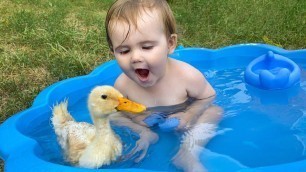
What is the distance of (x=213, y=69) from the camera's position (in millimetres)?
3061

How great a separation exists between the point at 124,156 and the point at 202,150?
12.7 inches

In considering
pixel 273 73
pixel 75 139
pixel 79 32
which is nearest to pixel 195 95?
pixel 273 73

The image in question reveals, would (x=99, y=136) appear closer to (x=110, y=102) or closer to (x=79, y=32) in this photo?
(x=110, y=102)

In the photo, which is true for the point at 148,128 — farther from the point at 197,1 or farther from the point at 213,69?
the point at 197,1

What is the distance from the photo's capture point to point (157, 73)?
2.15 meters

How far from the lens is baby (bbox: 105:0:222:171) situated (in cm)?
201

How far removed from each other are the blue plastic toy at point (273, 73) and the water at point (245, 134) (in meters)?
0.04

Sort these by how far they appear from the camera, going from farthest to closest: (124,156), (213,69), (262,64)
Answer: (213,69) → (262,64) → (124,156)

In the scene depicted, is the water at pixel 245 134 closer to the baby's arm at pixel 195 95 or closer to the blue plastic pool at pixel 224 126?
the blue plastic pool at pixel 224 126

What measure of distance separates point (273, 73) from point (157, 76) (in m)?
0.79

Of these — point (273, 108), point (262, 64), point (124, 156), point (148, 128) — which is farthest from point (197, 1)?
point (124, 156)

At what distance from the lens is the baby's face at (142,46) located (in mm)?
2006

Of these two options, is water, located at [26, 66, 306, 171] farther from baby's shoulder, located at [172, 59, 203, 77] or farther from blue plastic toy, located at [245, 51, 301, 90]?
baby's shoulder, located at [172, 59, 203, 77]

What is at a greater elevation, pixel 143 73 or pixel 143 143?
pixel 143 73
